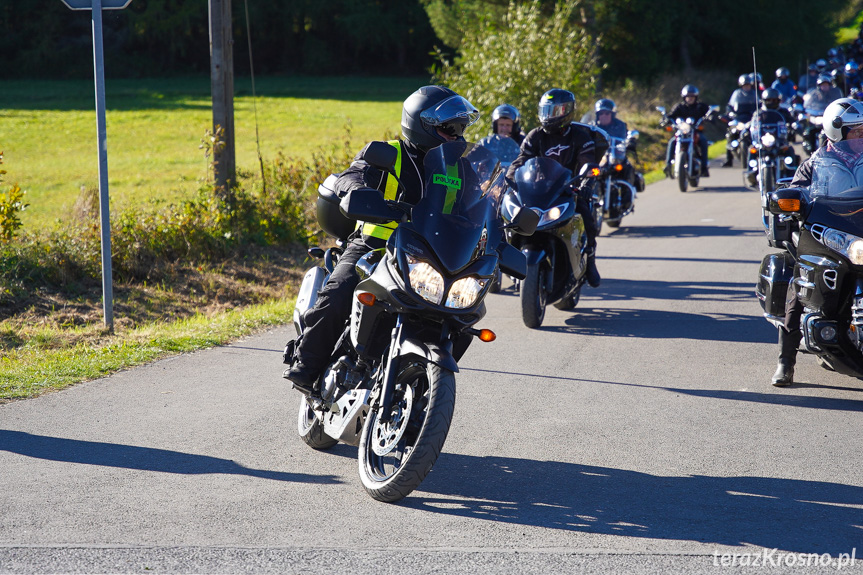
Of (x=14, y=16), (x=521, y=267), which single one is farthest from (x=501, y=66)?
(x=14, y=16)

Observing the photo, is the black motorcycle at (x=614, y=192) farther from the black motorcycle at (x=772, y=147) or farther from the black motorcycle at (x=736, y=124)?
the black motorcycle at (x=736, y=124)

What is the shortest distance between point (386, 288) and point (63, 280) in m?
6.02

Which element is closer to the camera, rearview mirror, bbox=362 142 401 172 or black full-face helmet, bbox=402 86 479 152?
rearview mirror, bbox=362 142 401 172

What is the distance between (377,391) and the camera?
464 centimetres

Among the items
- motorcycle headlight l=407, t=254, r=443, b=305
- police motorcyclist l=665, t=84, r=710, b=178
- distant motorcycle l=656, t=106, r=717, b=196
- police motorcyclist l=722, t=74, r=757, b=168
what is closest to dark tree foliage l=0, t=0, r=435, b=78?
police motorcyclist l=722, t=74, r=757, b=168

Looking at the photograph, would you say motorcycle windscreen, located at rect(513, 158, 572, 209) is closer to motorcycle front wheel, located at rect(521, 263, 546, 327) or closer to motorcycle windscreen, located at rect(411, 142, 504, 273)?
motorcycle front wheel, located at rect(521, 263, 546, 327)

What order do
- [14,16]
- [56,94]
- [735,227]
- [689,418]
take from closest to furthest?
[689,418] < [735,227] < [56,94] < [14,16]

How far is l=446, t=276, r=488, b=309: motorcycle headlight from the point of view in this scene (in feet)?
14.2

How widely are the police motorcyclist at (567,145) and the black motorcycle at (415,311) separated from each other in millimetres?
4502

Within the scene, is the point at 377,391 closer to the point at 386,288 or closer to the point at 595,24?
the point at 386,288

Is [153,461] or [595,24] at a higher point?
[595,24]

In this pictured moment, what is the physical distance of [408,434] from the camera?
4.46m

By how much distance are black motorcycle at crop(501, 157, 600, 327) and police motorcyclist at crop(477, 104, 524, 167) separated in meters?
1.46

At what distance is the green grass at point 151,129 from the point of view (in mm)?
19812
